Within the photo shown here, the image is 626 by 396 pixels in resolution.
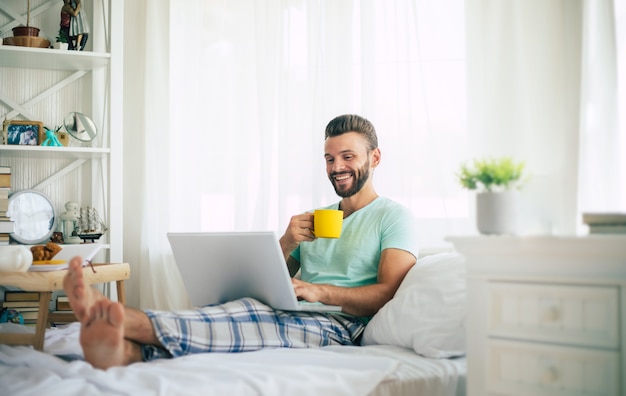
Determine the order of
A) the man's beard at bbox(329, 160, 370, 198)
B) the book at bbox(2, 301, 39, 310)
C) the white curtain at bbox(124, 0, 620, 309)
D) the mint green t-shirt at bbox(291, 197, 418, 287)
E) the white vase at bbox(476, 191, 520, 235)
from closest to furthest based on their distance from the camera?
the white vase at bbox(476, 191, 520, 235) < the mint green t-shirt at bbox(291, 197, 418, 287) < the man's beard at bbox(329, 160, 370, 198) < the white curtain at bbox(124, 0, 620, 309) < the book at bbox(2, 301, 39, 310)

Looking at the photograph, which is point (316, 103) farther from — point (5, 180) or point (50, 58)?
point (5, 180)

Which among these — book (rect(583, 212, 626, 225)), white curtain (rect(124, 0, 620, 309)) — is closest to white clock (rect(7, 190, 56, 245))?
white curtain (rect(124, 0, 620, 309))

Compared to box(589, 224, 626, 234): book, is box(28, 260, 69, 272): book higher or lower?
lower

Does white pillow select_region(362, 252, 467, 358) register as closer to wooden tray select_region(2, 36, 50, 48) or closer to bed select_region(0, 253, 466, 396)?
bed select_region(0, 253, 466, 396)

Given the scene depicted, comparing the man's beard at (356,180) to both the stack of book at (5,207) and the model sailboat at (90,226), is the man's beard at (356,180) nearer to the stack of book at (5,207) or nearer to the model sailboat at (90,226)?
the model sailboat at (90,226)

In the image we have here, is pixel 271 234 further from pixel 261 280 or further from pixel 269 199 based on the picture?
pixel 269 199

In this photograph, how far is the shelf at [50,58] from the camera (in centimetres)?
261

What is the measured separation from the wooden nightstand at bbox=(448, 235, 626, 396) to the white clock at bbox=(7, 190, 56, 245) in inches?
81.6

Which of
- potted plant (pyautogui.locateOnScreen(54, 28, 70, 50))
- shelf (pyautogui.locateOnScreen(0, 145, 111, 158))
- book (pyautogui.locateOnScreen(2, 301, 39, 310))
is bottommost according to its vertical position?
book (pyautogui.locateOnScreen(2, 301, 39, 310))

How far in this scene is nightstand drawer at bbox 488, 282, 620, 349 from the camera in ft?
4.07

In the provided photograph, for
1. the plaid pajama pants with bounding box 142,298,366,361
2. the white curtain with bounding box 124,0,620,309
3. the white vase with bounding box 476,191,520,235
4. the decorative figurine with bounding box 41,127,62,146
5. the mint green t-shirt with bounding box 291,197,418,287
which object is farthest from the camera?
the decorative figurine with bounding box 41,127,62,146

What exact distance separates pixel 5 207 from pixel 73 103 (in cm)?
61

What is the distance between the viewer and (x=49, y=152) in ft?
8.91

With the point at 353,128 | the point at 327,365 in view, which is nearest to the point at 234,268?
the point at 327,365
